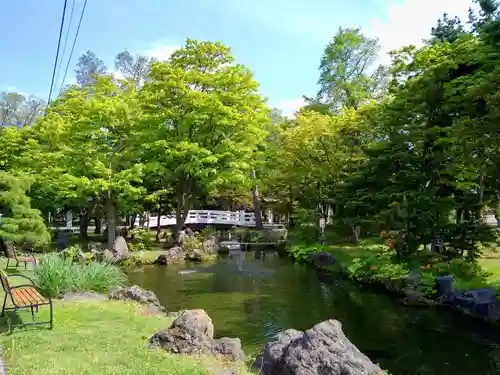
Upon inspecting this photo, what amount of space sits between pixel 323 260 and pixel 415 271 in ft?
19.3

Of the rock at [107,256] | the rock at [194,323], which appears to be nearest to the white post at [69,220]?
the rock at [107,256]

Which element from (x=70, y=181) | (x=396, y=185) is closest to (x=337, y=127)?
(x=396, y=185)

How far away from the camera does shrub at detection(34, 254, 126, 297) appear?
8.95 metres

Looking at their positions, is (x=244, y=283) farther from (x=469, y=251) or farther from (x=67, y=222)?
(x=67, y=222)

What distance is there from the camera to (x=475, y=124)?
12.2 meters

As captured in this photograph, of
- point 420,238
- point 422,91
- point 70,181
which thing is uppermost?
point 422,91

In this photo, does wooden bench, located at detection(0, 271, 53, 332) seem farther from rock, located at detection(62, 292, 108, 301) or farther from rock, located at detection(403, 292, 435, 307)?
rock, located at detection(403, 292, 435, 307)

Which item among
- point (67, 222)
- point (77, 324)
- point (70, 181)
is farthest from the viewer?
point (67, 222)

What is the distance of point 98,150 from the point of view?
21.2 m

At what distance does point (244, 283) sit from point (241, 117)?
10.6 metres

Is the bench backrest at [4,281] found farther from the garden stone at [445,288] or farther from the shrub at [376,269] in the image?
the shrub at [376,269]

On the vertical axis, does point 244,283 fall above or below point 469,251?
below

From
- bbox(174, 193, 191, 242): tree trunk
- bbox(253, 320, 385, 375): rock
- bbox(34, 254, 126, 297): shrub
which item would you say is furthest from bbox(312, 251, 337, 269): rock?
bbox(253, 320, 385, 375): rock

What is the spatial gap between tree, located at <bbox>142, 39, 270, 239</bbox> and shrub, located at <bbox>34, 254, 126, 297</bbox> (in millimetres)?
11851
